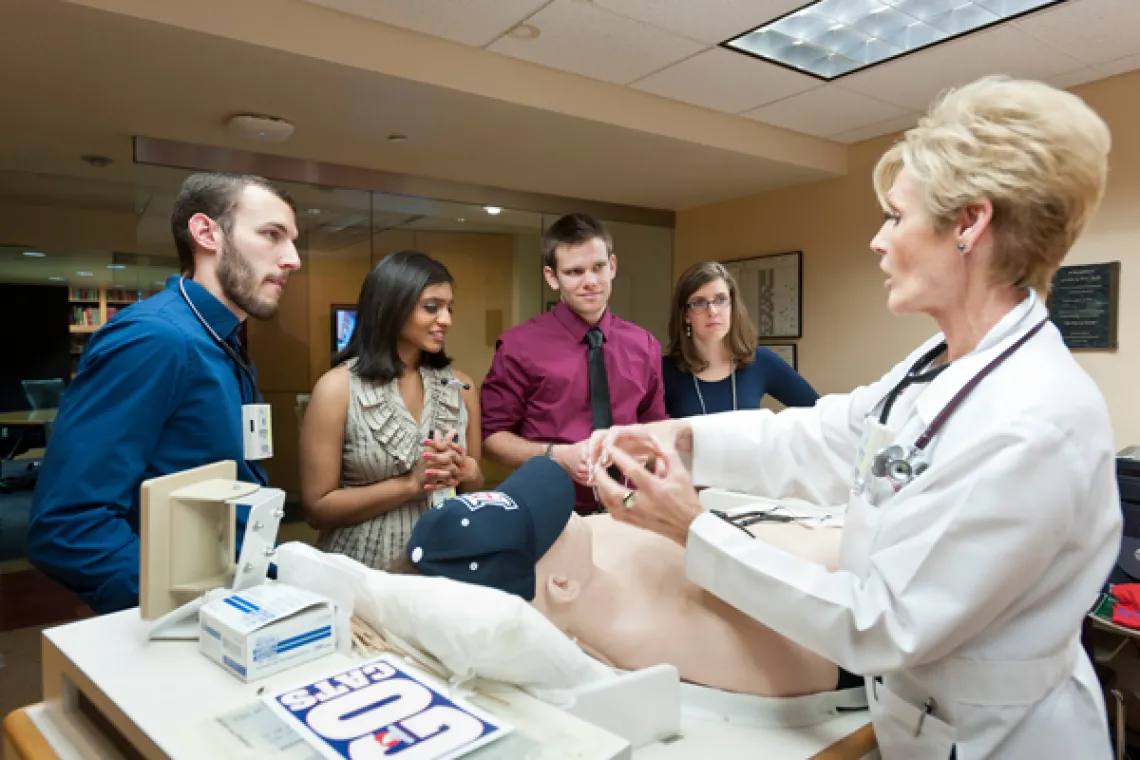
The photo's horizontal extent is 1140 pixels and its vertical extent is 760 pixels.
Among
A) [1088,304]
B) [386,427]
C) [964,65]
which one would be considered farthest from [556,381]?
[1088,304]

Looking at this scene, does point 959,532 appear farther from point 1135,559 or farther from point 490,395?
point 1135,559

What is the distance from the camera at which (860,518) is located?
1.05m

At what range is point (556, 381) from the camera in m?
2.26

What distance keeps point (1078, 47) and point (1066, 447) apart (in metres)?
3.17

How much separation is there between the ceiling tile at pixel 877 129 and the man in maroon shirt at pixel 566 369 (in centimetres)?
271

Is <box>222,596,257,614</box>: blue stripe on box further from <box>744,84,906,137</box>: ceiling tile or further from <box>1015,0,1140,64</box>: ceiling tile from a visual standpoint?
<box>744,84,906,137</box>: ceiling tile

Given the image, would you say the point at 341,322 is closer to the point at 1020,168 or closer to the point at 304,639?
the point at 304,639

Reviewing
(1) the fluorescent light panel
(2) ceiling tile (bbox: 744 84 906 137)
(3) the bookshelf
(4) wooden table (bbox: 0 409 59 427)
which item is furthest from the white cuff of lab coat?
(4) wooden table (bbox: 0 409 59 427)

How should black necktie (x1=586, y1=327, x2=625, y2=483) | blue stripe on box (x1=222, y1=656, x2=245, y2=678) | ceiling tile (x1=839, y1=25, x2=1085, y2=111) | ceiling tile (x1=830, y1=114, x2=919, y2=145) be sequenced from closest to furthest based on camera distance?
blue stripe on box (x1=222, y1=656, x2=245, y2=678) → black necktie (x1=586, y1=327, x2=625, y2=483) → ceiling tile (x1=839, y1=25, x2=1085, y2=111) → ceiling tile (x1=830, y1=114, x2=919, y2=145)

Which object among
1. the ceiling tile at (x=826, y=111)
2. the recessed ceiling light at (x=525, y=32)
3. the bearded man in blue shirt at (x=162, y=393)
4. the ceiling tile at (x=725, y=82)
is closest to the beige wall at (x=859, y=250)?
the ceiling tile at (x=826, y=111)

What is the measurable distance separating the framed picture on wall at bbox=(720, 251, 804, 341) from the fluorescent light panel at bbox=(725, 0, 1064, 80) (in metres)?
1.81

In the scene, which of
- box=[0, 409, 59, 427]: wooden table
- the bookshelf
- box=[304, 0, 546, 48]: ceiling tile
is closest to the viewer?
box=[304, 0, 546, 48]: ceiling tile

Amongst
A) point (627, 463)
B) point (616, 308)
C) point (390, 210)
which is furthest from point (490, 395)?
point (616, 308)

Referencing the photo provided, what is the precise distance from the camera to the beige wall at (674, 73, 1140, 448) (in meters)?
3.46
